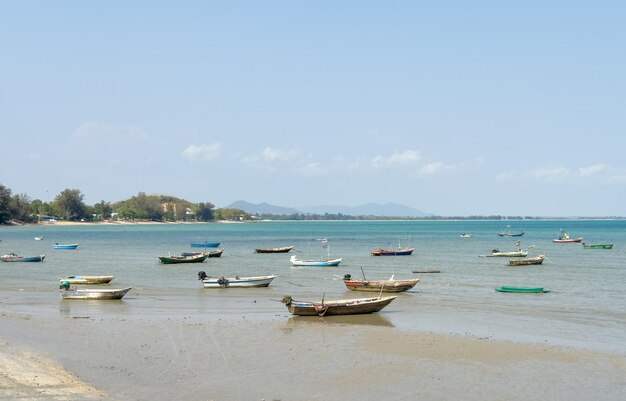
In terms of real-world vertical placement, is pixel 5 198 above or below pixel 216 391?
above

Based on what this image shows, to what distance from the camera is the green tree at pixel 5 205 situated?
189 metres

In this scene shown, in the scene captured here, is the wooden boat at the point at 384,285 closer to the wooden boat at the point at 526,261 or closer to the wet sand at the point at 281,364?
the wet sand at the point at 281,364

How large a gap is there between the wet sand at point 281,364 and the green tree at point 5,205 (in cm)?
17644

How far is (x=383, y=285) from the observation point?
132 ft

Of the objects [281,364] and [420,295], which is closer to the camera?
[281,364]

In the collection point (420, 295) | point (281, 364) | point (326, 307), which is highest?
point (326, 307)

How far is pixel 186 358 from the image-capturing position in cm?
2203

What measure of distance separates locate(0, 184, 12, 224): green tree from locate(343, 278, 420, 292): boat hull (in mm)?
170597

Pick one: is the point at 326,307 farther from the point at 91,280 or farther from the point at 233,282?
the point at 91,280

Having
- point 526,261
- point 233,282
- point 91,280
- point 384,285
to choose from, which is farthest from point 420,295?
point 526,261

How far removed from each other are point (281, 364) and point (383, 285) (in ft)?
64.1

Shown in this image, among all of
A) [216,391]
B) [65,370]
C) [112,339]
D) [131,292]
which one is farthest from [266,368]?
[131,292]

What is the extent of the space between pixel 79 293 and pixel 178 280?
12975 mm

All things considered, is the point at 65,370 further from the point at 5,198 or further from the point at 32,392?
the point at 5,198
